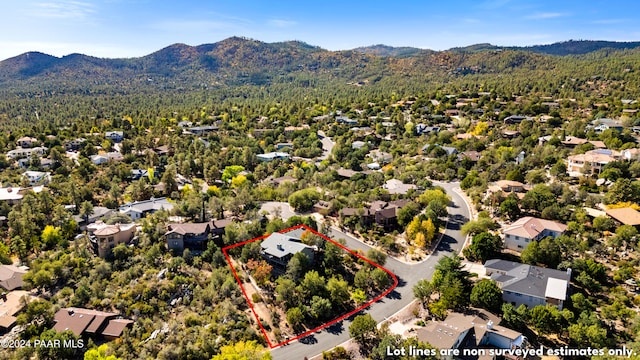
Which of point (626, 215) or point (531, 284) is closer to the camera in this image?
point (531, 284)

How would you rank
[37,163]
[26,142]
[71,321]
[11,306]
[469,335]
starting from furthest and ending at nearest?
[26,142], [37,163], [11,306], [71,321], [469,335]

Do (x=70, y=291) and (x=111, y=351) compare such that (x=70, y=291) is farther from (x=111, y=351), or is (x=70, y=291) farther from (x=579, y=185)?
(x=579, y=185)

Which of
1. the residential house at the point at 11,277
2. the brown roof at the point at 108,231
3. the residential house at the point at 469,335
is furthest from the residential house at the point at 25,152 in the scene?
the residential house at the point at 469,335

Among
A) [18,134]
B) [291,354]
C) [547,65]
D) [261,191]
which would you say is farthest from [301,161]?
[547,65]

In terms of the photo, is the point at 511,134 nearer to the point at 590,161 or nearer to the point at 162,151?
the point at 590,161

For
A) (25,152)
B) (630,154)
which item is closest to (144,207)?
(25,152)

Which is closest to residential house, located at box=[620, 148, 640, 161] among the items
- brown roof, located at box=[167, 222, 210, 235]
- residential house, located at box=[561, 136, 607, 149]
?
residential house, located at box=[561, 136, 607, 149]
